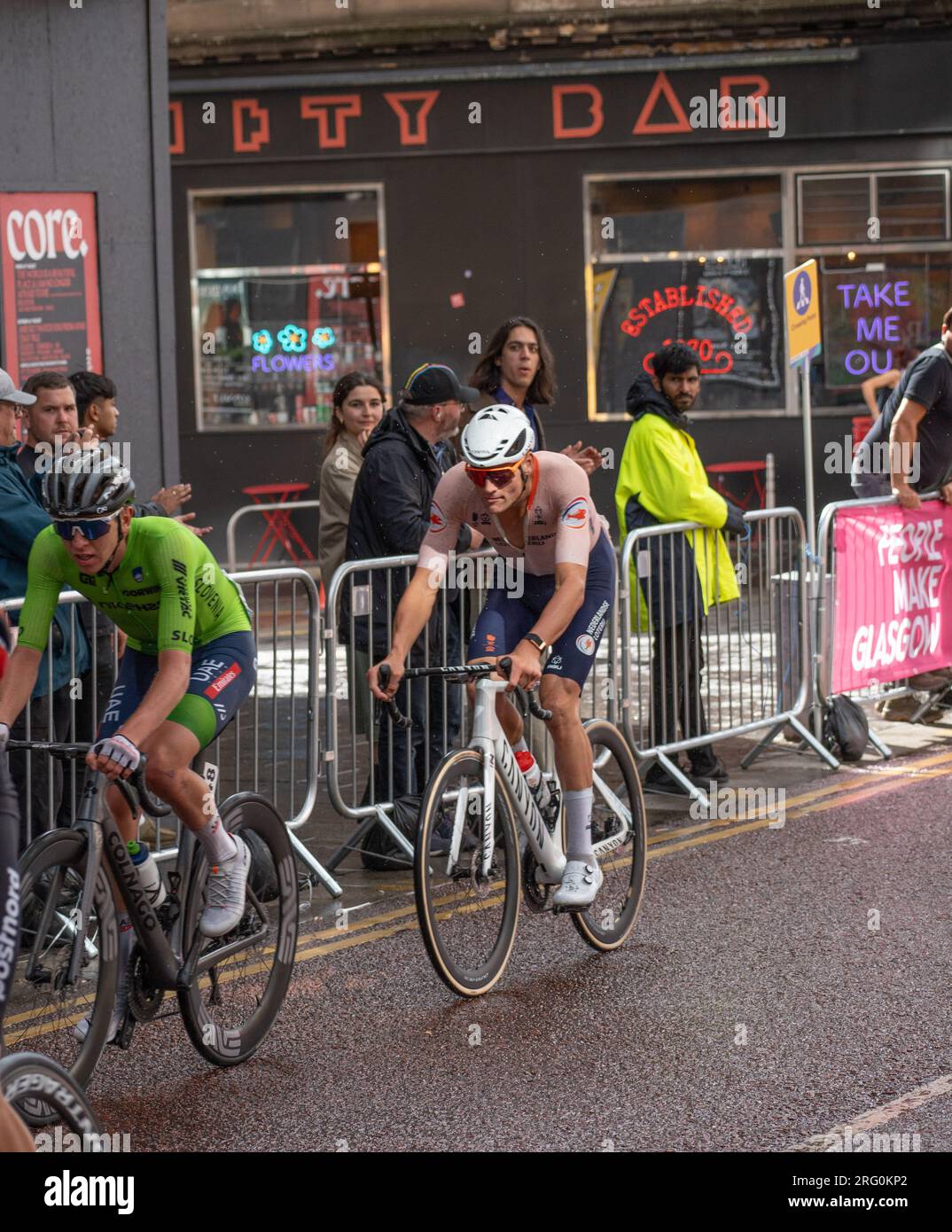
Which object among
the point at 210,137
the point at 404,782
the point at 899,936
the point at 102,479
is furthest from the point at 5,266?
the point at 210,137

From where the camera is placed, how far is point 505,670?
20.6 feet

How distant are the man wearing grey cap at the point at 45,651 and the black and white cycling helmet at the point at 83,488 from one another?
5.93 feet

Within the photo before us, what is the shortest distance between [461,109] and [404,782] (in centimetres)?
1213

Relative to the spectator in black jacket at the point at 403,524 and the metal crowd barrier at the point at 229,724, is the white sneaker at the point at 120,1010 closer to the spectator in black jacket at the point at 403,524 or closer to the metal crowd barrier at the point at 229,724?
the metal crowd barrier at the point at 229,724

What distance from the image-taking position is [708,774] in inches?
393

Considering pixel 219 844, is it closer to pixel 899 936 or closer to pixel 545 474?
pixel 545 474

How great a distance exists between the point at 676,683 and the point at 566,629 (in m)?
3.01

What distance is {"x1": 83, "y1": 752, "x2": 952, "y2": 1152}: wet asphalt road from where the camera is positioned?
5.27 m

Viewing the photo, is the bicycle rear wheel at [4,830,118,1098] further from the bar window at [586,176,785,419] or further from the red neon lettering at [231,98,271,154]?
the red neon lettering at [231,98,271,154]

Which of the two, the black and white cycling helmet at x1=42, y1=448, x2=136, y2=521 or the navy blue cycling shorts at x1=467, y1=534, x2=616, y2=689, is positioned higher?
the black and white cycling helmet at x1=42, y1=448, x2=136, y2=521

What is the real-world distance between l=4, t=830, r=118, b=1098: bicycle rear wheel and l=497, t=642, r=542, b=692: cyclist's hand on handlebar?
164 centimetres

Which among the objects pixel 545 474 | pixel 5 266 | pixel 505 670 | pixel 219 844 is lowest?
pixel 219 844

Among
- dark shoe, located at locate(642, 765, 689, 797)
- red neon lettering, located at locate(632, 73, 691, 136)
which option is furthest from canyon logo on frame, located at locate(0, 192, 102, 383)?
red neon lettering, located at locate(632, 73, 691, 136)
